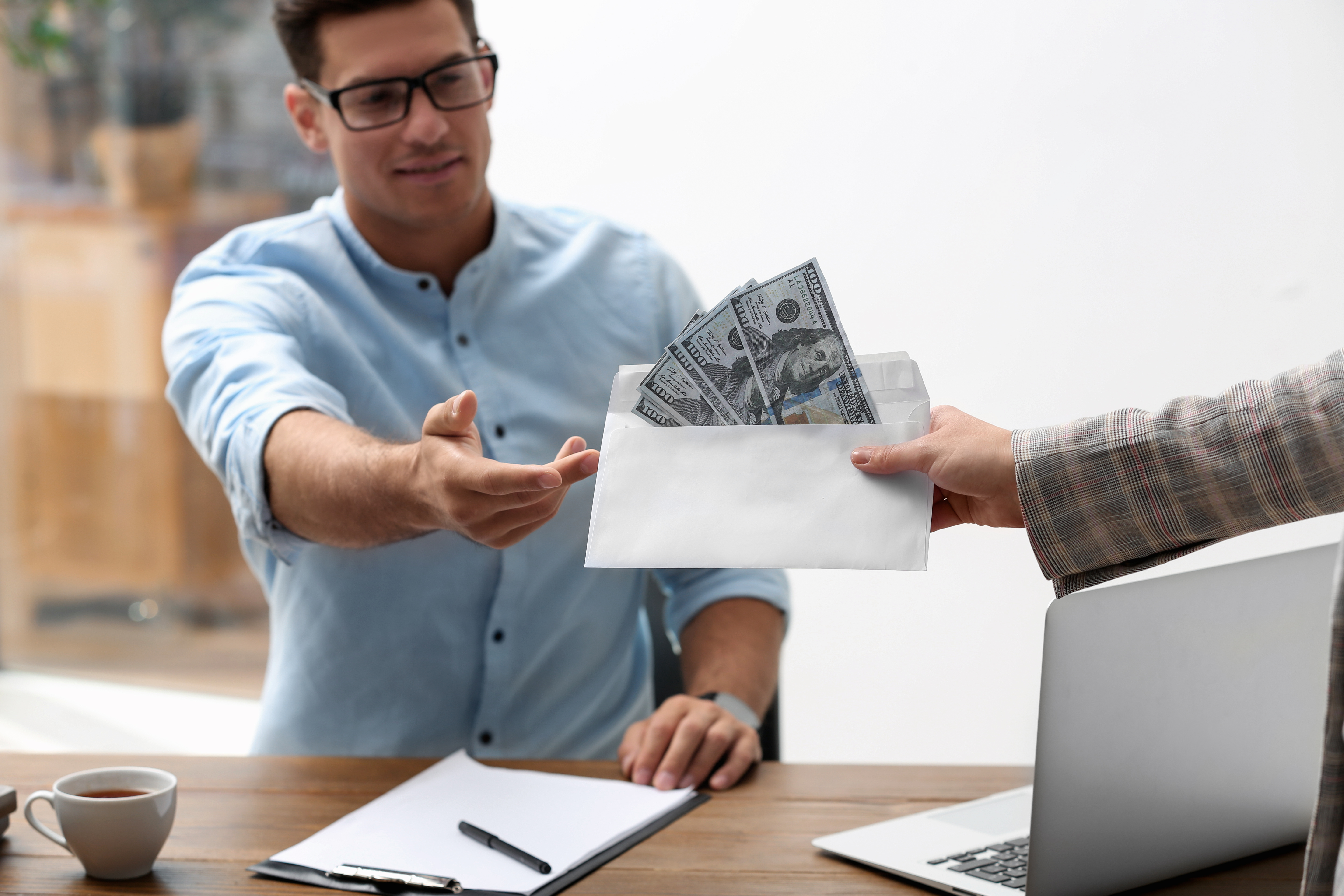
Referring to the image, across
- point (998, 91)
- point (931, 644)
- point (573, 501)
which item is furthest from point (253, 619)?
point (998, 91)

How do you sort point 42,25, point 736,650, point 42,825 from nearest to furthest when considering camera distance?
point 42,825, point 736,650, point 42,25

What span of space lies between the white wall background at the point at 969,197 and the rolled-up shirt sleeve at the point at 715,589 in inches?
44.7

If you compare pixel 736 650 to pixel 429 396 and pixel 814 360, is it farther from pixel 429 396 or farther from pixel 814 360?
pixel 814 360

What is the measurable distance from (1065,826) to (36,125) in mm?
4055

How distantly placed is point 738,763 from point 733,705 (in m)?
0.20

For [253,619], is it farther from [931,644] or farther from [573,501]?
[573,501]

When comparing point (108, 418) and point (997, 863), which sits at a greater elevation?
point (108, 418)

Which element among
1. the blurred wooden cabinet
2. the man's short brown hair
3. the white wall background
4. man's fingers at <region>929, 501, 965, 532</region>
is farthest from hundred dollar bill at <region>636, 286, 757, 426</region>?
the blurred wooden cabinet

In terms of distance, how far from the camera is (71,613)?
3.88m

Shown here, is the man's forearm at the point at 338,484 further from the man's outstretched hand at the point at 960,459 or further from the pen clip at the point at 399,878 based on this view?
the man's outstretched hand at the point at 960,459

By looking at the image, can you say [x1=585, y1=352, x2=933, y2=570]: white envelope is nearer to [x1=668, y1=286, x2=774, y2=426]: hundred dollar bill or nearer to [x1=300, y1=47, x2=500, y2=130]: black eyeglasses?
[x1=668, y1=286, x2=774, y2=426]: hundred dollar bill

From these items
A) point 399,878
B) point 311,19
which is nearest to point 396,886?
point 399,878

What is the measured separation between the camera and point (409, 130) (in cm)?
157

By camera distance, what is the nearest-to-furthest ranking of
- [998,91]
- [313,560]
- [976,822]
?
[976,822] → [313,560] → [998,91]
